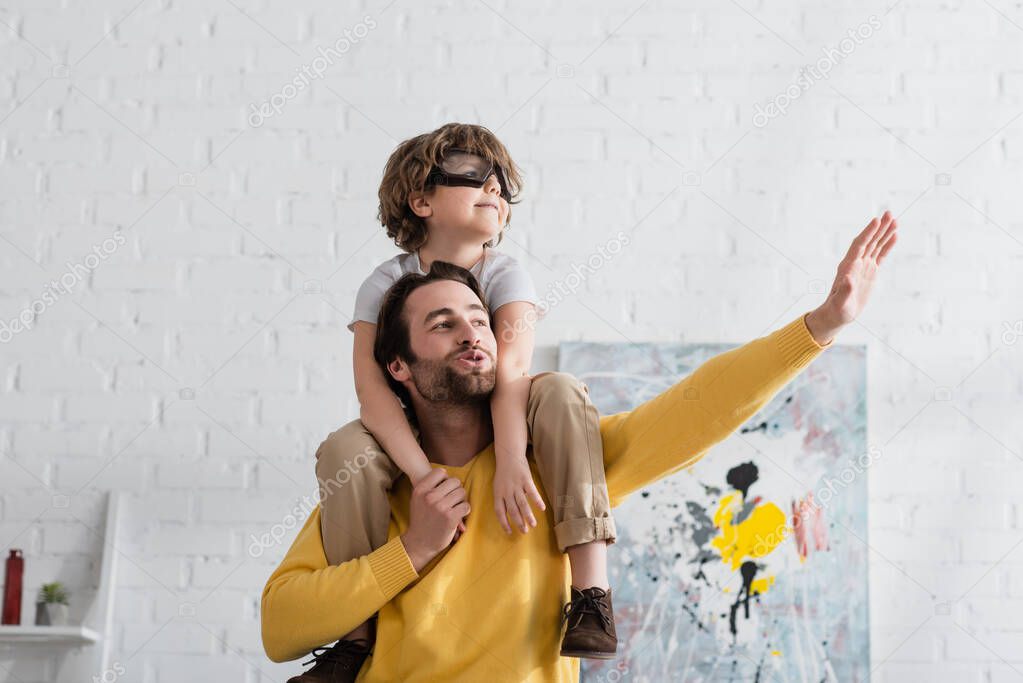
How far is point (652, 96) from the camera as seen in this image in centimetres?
330

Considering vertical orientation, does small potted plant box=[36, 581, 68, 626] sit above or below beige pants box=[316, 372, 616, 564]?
below

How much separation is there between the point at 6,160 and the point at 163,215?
51 cm

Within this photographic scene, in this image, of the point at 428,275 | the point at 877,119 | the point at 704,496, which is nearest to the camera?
the point at 428,275

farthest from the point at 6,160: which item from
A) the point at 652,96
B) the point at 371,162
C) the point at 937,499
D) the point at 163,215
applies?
the point at 937,499

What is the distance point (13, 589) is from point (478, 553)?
5.90 ft

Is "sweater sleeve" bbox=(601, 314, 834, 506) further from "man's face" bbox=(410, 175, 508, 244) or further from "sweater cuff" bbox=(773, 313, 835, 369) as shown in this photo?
"man's face" bbox=(410, 175, 508, 244)

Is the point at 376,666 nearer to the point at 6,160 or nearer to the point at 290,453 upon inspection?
the point at 290,453

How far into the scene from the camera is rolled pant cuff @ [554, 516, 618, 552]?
1.76 m

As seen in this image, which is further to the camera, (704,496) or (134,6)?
(134,6)

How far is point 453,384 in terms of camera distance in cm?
191

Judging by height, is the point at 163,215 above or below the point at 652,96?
below

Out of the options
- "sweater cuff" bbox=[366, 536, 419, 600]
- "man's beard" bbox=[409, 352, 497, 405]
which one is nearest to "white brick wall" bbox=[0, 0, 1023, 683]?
"man's beard" bbox=[409, 352, 497, 405]

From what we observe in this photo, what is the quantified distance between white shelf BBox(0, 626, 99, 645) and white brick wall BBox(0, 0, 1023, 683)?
0.09 meters

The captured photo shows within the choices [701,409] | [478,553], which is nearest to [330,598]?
[478,553]
